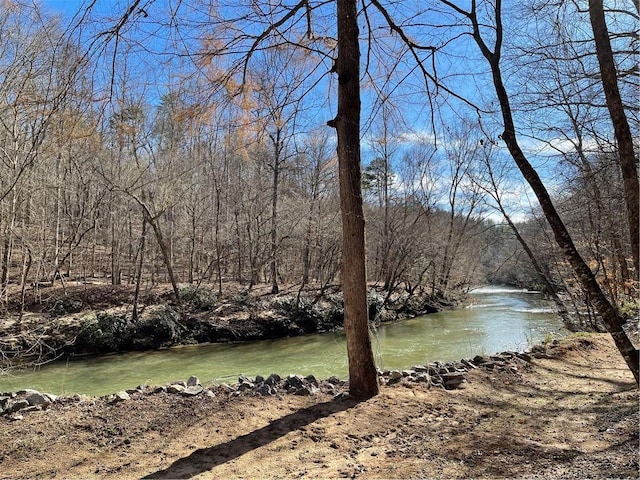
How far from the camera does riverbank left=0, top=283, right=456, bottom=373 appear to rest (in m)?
11.7

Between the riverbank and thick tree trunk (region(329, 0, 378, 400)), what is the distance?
732 centimetres

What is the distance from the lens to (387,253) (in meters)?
18.7

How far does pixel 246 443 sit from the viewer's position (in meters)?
3.19

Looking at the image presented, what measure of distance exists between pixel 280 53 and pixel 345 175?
1.71 metres

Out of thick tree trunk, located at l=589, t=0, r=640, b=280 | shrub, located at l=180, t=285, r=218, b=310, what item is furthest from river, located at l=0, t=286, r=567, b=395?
thick tree trunk, located at l=589, t=0, r=640, b=280

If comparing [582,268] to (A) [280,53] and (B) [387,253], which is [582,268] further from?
(B) [387,253]

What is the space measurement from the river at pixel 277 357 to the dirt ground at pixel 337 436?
2.92m

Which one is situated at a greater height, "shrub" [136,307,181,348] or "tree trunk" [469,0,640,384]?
"tree trunk" [469,0,640,384]

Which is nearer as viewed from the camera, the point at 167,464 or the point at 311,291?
the point at 167,464

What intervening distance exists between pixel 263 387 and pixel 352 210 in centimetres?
208

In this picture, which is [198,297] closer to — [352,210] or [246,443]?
[352,210]

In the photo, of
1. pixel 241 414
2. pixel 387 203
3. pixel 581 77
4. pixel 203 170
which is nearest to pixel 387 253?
pixel 387 203

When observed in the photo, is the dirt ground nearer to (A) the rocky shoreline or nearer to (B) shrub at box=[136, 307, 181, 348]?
(A) the rocky shoreline

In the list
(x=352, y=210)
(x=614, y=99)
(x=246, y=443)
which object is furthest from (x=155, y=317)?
(x=614, y=99)
